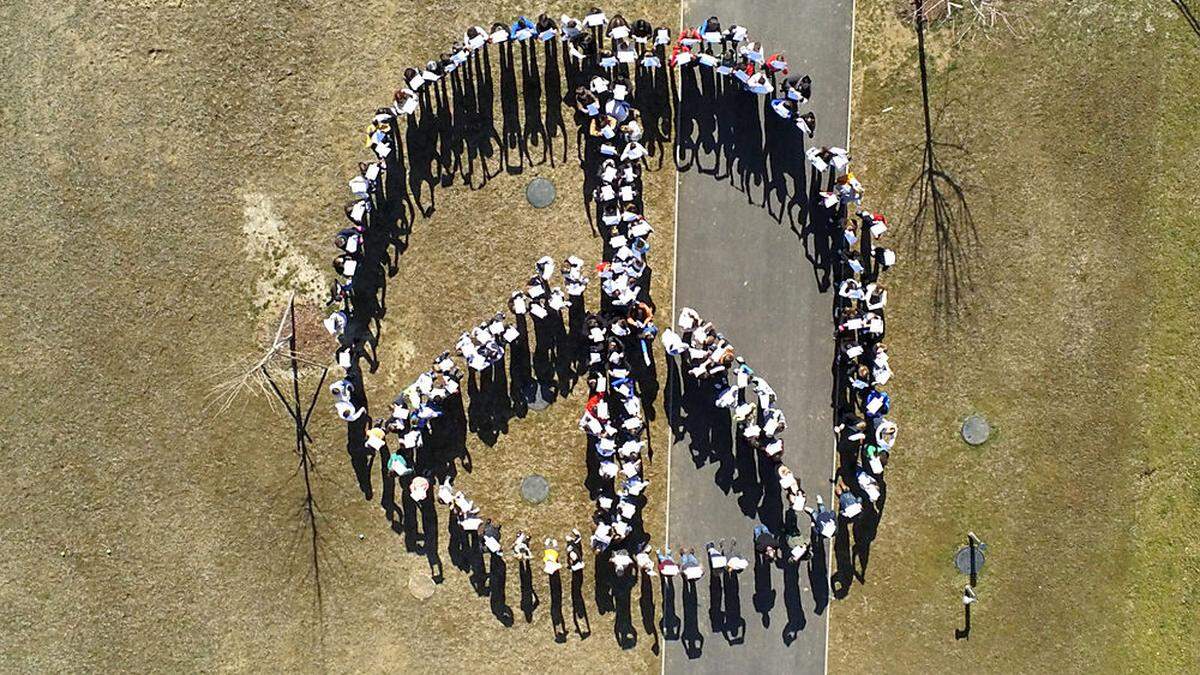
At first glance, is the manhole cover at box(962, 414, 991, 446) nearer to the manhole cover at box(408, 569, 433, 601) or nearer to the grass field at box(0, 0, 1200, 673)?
the grass field at box(0, 0, 1200, 673)

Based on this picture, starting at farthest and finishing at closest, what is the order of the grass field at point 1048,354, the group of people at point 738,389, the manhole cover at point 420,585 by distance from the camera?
the manhole cover at point 420,585 → the group of people at point 738,389 → the grass field at point 1048,354

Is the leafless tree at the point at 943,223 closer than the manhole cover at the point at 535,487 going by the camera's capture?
Yes

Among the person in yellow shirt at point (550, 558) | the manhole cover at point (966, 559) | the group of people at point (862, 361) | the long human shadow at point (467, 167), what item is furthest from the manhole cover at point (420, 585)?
the manhole cover at point (966, 559)

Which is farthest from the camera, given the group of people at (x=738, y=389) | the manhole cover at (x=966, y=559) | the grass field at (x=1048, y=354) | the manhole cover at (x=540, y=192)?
the manhole cover at (x=966, y=559)

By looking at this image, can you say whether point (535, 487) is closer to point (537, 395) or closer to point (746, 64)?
point (537, 395)

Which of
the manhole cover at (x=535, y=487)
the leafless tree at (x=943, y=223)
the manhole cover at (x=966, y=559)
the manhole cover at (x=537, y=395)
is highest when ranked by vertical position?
the leafless tree at (x=943, y=223)

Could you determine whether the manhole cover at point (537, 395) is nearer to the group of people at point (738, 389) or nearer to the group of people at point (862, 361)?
the group of people at point (738, 389)

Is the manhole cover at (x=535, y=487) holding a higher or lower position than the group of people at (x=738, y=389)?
lower
